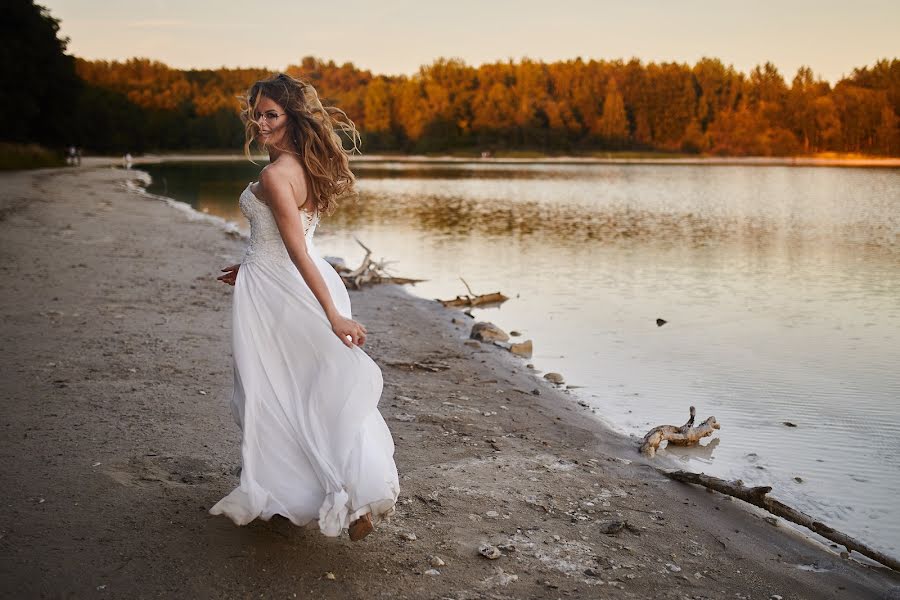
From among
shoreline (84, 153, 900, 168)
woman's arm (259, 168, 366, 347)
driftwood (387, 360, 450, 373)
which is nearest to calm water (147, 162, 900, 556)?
driftwood (387, 360, 450, 373)

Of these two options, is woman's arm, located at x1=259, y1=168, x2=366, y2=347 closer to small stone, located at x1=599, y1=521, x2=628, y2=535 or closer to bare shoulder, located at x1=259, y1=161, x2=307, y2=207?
bare shoulder, located at x1=259, y1=161, x2=307, y2=207

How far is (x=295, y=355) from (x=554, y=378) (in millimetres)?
5823

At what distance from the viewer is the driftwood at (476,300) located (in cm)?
1405

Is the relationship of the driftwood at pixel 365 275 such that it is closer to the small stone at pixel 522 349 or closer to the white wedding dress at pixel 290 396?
the small stone at pixel 522 349

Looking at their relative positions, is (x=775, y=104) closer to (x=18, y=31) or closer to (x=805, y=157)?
(x=805, y=157)

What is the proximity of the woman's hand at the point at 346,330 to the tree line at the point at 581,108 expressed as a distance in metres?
124

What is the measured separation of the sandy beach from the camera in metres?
3.86

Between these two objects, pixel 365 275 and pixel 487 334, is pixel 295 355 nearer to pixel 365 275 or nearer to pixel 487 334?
pixel 487 334

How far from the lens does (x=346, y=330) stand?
382 cm

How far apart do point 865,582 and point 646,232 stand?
937 inches

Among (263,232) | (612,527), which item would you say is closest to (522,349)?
(612,527)

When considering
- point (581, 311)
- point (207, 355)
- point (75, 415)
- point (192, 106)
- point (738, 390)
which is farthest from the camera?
point (192, 106)

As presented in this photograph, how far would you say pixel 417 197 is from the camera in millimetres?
45375

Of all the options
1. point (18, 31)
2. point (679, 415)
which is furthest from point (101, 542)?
point (18, 31)
